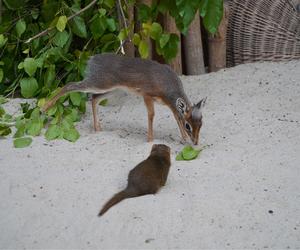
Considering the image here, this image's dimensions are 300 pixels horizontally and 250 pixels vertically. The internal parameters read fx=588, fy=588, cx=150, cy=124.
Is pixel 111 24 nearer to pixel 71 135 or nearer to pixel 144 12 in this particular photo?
pixel 144 12

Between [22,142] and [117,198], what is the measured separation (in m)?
1.21

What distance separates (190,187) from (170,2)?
190 cm

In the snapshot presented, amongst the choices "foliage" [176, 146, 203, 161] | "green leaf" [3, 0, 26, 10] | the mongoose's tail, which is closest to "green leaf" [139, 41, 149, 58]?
"foliage" [176, 146, 203, 161]

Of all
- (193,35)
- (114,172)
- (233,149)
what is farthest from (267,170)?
(193,35)

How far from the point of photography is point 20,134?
4641mm

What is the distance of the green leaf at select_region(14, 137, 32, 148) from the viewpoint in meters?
4.42

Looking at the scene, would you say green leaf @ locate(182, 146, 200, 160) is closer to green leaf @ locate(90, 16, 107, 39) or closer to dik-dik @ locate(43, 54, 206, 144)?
dik-dik @ locate(43, 54, 206, 144)

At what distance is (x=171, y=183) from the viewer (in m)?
3.95

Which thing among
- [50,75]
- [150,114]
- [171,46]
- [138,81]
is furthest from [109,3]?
[150,114]

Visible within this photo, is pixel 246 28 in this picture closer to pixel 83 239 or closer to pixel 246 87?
pixel 246 87

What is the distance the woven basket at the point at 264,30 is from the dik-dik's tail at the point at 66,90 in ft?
7.09

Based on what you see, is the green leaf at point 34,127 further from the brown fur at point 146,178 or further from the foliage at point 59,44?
the brown fur at point 146,178

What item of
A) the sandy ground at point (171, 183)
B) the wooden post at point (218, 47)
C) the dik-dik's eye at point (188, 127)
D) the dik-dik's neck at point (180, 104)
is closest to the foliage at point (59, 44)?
the sandy ground at point (171, 183)

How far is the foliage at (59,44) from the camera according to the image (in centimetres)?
494
